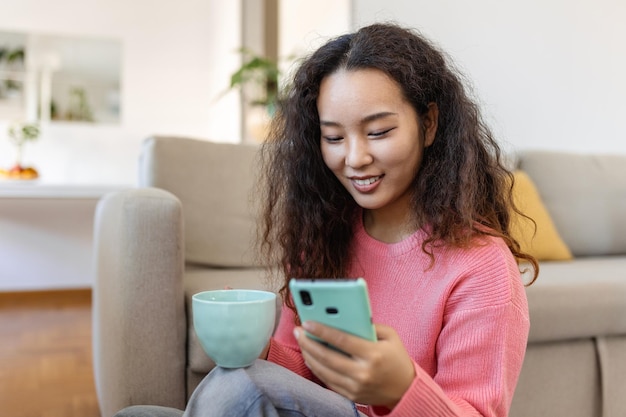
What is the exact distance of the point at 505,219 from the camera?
822mm

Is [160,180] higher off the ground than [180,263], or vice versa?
[160,180]

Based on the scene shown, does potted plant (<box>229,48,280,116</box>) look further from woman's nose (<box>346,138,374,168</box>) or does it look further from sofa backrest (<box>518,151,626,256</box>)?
woman's nose (<box>346,138,374,168</box>)

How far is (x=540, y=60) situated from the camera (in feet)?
7.68

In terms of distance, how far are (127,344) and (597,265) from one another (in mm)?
1259

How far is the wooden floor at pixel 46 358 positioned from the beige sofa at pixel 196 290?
385mm

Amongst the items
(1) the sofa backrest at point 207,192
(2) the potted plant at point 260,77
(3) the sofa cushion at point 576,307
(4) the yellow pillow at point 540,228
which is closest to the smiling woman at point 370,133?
(3) the sofa cushion at point 576,307

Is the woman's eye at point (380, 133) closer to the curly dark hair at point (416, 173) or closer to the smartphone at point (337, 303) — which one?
the curly dark hair at point (416, 173)

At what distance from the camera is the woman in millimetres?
629

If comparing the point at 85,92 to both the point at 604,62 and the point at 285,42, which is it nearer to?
the point at 285,42

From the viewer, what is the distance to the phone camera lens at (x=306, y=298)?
0.47 metres

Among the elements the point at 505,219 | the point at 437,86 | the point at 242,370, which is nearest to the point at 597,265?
the point at 505,219

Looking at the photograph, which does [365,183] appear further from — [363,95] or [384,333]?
[384,333]

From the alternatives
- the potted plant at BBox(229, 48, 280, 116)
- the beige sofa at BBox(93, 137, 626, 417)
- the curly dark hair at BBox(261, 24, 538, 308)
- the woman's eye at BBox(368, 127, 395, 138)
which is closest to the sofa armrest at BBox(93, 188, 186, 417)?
the beige sofa at BBox(93, 137, 626, 417)

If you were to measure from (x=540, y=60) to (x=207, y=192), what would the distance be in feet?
5.05
